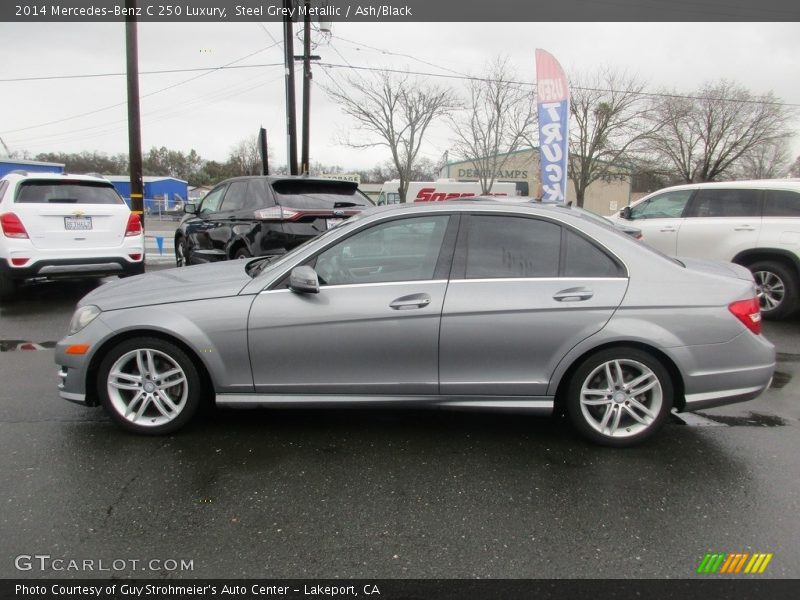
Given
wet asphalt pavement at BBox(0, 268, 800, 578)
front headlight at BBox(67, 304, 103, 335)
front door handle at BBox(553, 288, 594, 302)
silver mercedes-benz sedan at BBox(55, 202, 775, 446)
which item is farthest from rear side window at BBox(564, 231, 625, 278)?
front headlight at BBox(67, 304, 103, 335)

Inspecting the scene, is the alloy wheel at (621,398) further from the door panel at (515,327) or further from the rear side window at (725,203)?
the rear side window at (725,203)

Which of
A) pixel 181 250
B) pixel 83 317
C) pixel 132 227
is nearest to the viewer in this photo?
pixel 83 317

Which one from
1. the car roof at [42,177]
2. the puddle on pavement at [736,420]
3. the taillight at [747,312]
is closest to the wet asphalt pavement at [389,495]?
the puddle on pavement at [736,420]

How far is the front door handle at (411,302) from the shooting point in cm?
330

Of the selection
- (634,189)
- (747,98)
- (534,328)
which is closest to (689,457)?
(534,328)

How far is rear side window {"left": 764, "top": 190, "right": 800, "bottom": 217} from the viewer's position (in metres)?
6.92

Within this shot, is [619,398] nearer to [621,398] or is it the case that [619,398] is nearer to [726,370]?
[621,398]

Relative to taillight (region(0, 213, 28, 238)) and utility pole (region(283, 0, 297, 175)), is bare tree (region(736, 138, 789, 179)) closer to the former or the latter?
utility pole (region(283, 0, 297, 175))

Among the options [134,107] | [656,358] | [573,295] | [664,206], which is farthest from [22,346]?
[664,206]

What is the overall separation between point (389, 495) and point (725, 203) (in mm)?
6873

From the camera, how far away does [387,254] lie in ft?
11.8

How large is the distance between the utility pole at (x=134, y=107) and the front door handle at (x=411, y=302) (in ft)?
30.5

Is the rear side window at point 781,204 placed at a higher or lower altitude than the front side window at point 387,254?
higher
